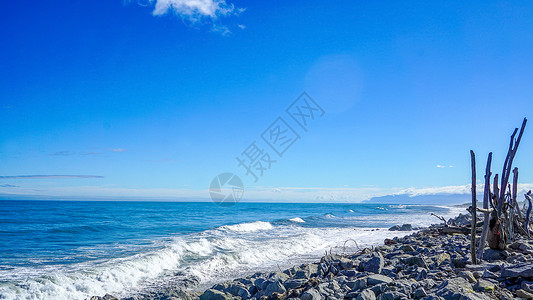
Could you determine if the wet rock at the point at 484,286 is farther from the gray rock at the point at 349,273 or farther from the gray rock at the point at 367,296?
the gray rock at the point at 349,273

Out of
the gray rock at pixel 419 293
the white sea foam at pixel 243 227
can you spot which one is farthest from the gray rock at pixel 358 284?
the white sea foam at pixel 243 227

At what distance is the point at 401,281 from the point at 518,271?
1.55 meters

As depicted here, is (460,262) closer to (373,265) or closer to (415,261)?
(415,261)

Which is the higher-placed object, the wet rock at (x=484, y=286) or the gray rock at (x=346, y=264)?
the wet rock at (x=484, y=286)

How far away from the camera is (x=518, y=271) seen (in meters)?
4.66

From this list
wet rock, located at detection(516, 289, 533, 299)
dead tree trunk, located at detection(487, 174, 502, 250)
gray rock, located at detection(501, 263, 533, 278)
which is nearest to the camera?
wet rock, located at detection(516, 289, 533, 299)

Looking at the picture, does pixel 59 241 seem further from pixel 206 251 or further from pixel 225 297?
pixel 225 297

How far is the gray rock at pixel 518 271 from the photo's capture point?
4578 mm

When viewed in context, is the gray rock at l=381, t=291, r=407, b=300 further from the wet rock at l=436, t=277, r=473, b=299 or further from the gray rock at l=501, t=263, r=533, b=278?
the gray rock at l=501, t=263, r=533, b=278

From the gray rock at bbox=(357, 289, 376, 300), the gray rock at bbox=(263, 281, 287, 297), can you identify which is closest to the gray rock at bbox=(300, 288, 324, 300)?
the gray rock at bbox=(357, 289, 376, 300)

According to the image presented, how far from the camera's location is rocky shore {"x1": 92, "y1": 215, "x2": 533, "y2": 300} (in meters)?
4.36

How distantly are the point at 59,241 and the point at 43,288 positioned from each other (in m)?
10.2

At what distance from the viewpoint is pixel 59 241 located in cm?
1672

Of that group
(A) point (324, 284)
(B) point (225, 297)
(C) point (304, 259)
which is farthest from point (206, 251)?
(A) point (324, 284)
